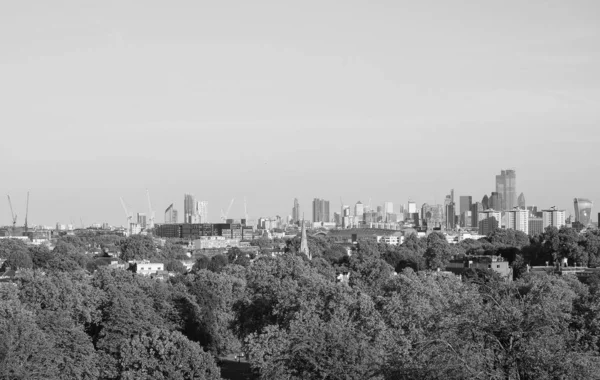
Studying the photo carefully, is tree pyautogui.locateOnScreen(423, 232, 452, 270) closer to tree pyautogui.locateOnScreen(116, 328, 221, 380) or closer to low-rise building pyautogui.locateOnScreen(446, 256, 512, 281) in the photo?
low-rise building pyautogui.locateOnScreen(446, 256, 512, 281)

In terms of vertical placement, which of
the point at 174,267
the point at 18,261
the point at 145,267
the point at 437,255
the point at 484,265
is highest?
the point at 437,255

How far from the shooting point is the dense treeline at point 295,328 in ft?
74.8

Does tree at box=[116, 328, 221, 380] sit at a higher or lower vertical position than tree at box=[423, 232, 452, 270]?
lower

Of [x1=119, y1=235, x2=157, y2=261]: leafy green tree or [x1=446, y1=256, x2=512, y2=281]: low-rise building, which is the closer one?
[x1=446, y1=256, x2=512, y2=281]: low-rise building

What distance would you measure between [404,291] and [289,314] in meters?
5.92

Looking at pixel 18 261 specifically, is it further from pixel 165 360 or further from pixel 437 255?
pixel 165 360

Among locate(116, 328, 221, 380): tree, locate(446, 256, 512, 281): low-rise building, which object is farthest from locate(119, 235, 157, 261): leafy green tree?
locate(116, 328, 221, 380): tree

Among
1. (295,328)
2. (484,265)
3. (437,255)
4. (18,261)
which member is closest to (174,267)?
(18,261)

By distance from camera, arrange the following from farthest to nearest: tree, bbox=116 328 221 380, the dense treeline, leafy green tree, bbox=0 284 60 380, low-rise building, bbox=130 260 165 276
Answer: low-rise building, bbox=130 260 165 276, tree, bbox=116 328 221 380, leafy green tree, bbox=0 284 60 380, the dense treeline

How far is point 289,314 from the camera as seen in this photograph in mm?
48375

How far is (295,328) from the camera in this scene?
38.1m

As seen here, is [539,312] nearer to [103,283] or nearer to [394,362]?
[394,362]

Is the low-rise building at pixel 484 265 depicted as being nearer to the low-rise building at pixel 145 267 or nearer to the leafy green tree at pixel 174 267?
the low-rise building at pixel 145 267

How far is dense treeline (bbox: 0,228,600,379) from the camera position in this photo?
74.8ft
